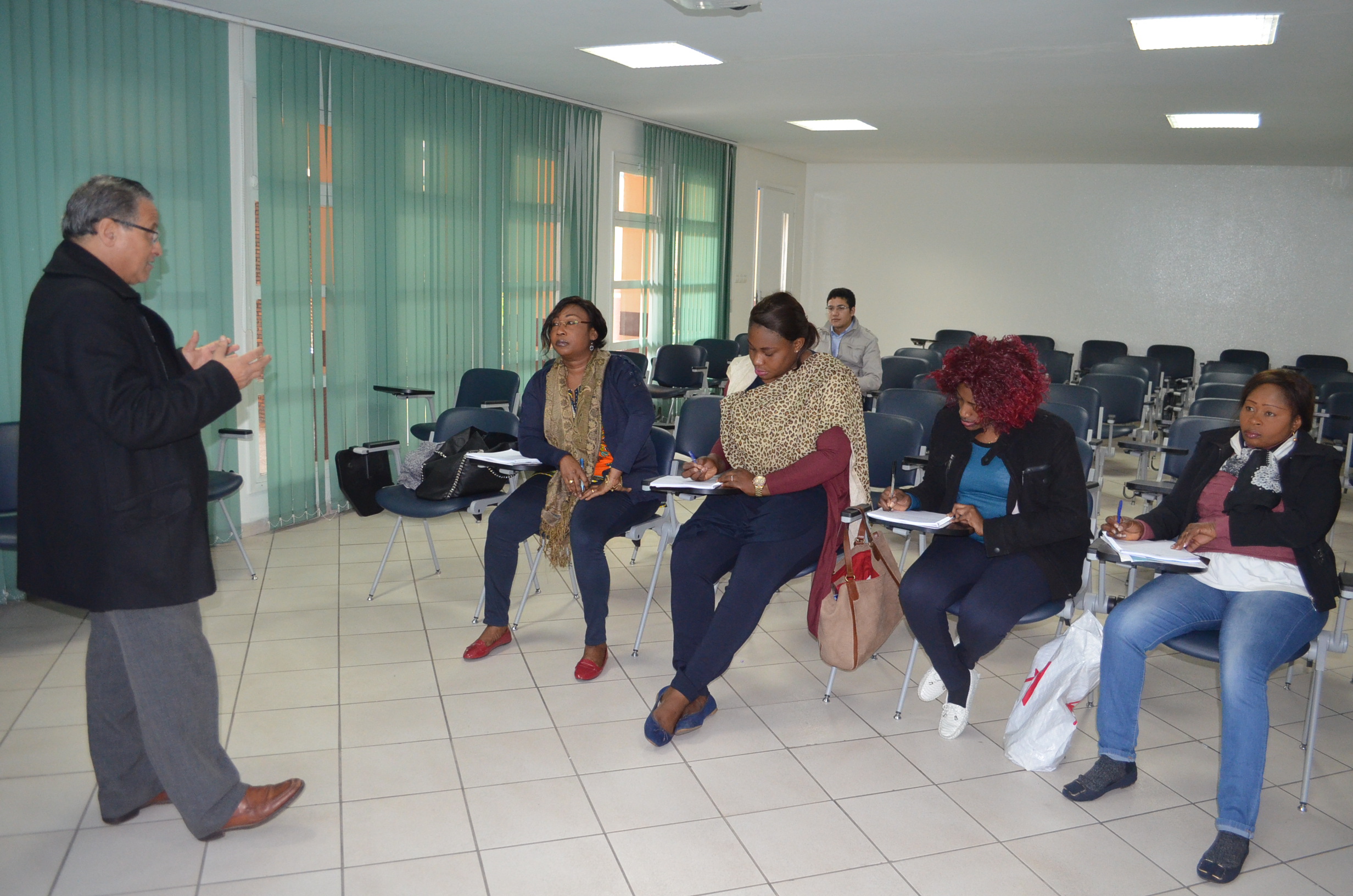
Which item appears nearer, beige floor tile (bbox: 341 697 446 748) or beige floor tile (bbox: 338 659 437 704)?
beige floor tile (bbox: 341 697 446 748)

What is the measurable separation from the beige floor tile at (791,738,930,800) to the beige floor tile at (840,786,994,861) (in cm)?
4

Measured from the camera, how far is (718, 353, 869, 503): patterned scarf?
3658mm

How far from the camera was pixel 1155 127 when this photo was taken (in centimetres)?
852

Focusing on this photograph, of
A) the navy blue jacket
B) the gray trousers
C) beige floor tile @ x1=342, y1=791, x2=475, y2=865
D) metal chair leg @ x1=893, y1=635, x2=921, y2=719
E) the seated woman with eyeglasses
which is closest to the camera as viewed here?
the gray trousers

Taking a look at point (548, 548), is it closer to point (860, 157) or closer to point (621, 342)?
point (621, 342)

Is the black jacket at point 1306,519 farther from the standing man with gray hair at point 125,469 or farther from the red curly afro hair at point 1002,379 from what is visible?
the standing man with gray hair at point 125,469

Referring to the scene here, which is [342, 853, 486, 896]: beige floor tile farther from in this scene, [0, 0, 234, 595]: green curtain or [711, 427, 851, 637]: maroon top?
[0, 0, 234, 595]: green curtain

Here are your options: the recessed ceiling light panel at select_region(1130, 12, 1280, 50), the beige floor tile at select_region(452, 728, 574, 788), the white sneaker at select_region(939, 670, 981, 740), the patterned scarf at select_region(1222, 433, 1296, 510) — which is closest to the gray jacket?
the recessed ceiling light panel at select_region(1130, 12, 1280, 50)

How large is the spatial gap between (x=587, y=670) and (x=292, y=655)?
4.08 ft

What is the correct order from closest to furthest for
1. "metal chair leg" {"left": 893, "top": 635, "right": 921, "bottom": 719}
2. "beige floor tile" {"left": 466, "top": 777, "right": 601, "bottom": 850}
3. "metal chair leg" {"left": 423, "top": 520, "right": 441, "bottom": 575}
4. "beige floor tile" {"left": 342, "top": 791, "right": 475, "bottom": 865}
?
"beige floor tile" {"left": 342, "top": 791, "right": 475, "bottom": 865}, "beige floor tile" {"left": 466, "top": 777, "right": 601, "bottom": 850}, "metal chair leg" {"left": 893, "top": 635, "right": 921, "bottom": 719}, "metal chair leg" {"left": 423, "top": 520, "right": 441, "bottom": 575}

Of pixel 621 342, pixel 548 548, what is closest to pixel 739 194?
pixel 621 342

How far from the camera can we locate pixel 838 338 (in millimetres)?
7098

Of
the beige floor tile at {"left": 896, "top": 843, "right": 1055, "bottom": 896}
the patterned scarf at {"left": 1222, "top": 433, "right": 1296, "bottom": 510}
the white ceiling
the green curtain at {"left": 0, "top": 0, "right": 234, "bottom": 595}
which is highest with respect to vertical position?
the white ceiling

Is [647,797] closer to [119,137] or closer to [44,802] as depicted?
[44,802]
